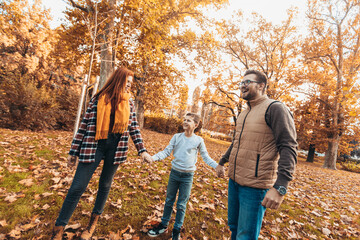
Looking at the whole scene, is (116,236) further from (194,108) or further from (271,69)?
(194,108)

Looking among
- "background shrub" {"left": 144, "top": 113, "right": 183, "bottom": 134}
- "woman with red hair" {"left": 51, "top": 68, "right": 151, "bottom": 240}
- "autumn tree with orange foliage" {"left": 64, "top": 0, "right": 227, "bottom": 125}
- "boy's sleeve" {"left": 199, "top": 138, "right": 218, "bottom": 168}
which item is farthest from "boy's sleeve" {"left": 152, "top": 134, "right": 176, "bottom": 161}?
"background shrub" {"left": 144, "top": 113, "right": 183, "bottom": 134}

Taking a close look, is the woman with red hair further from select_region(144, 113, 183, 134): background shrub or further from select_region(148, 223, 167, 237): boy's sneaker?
select_region(144, 113, 183, 134): background shrub

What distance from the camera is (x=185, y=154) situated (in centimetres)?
245

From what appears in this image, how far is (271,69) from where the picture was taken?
15.3 m

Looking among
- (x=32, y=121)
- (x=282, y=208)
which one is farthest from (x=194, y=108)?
(x=282, y=208)

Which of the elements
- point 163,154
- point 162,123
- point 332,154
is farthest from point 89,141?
point 332,154

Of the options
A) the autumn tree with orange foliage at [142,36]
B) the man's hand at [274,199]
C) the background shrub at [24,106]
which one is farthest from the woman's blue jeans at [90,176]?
the background shrub at [24,106]

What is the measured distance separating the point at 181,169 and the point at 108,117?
1232mm

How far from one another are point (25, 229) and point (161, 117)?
60.1 feet

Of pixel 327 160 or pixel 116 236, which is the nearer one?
pixel 116 236

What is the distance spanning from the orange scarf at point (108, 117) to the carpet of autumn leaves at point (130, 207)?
1.53 metres

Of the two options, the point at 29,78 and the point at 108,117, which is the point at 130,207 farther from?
the point at 29,78

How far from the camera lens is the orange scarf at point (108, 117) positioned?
2.01 m

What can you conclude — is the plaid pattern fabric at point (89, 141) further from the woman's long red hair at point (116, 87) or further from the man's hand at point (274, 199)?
the man's hand at point (274, 199)
